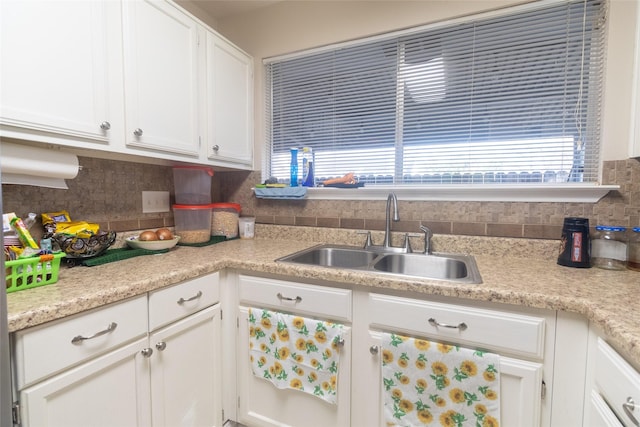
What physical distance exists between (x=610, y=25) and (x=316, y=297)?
1752 millimetres

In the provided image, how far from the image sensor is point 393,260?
5.40ft

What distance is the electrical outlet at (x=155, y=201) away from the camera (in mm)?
1787

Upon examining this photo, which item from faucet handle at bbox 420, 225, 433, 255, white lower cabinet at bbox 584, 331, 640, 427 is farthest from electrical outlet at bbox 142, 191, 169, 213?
white lower cabinet at bbox 584, 331, 640, 427

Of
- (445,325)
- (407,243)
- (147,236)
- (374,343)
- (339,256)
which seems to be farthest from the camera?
(339,256)

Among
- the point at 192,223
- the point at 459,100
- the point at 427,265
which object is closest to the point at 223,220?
the point at 192,223

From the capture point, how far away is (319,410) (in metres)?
1.31

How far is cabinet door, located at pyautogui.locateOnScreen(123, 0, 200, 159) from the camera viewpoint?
1.32 meters

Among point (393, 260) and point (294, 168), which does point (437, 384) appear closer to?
point (393, 260)

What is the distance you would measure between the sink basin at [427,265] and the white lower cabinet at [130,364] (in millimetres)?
854

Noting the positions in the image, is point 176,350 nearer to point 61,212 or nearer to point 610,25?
point 61,212

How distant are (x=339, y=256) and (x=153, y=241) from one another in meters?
0.99

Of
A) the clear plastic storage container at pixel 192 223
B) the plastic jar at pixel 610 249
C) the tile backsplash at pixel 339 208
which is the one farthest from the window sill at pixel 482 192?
the clear plastic storage container at pixel 192 223

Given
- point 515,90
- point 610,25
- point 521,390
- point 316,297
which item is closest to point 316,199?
point 316,297

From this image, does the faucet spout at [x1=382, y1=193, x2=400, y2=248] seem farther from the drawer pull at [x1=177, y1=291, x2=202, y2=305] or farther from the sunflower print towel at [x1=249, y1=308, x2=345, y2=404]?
the drawer pull at [x1=177, y1=291, x2=202, y2=305]
